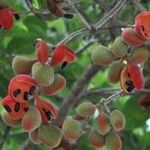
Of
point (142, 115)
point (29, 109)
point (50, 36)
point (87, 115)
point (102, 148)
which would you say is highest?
point (29, 109)

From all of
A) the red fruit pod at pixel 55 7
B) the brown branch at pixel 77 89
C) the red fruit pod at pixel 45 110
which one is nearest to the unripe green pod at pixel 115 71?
the red fruit pod at pixel 45 110

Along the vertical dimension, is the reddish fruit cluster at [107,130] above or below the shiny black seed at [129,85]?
below

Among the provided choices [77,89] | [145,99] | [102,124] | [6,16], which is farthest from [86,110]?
[145,99]

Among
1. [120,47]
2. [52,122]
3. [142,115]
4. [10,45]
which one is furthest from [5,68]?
[142,115]

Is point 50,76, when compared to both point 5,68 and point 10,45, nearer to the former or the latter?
point 5,68

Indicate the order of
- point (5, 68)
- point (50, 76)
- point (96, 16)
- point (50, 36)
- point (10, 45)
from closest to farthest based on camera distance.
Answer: point (50, 76)
point (5, 68)
point (10, 45)
point (96, 16)
point (50, 36)

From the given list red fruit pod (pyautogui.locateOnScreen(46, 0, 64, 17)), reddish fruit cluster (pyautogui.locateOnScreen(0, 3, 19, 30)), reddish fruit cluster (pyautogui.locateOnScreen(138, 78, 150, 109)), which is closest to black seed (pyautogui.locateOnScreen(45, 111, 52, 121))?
red fruit pod (pyautogui.locateOnScreen(46, 0, 64, 17))

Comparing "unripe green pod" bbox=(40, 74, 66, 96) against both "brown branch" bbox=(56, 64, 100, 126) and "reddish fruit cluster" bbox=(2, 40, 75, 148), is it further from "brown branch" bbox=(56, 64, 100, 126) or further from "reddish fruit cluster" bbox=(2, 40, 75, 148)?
"brown branch" bbox=(56, 64, 100, 126)

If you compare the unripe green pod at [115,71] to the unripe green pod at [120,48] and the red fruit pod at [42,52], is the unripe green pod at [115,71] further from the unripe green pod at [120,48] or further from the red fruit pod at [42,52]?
the red fruit pod at [42,52]
